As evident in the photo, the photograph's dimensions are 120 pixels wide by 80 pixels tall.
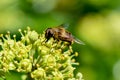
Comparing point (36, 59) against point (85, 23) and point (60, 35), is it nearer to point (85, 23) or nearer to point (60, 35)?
point (60, 35)

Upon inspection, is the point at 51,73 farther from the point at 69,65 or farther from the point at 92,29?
the point at 92,29

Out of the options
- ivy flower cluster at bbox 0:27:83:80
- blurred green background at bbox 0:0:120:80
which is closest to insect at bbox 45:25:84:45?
ivy flower cluster at bbox 0:27:83:80

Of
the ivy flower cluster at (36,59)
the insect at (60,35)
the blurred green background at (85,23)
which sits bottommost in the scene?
the ivy flower cluster at (36,59)

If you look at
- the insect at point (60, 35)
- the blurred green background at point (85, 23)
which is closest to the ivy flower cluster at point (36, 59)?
the insect at point (60, 35)

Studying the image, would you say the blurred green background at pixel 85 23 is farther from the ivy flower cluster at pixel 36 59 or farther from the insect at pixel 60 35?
the ivy flower cluster at pixel 36 59

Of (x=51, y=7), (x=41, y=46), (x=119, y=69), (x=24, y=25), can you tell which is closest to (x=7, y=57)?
(x=41, y=46)
